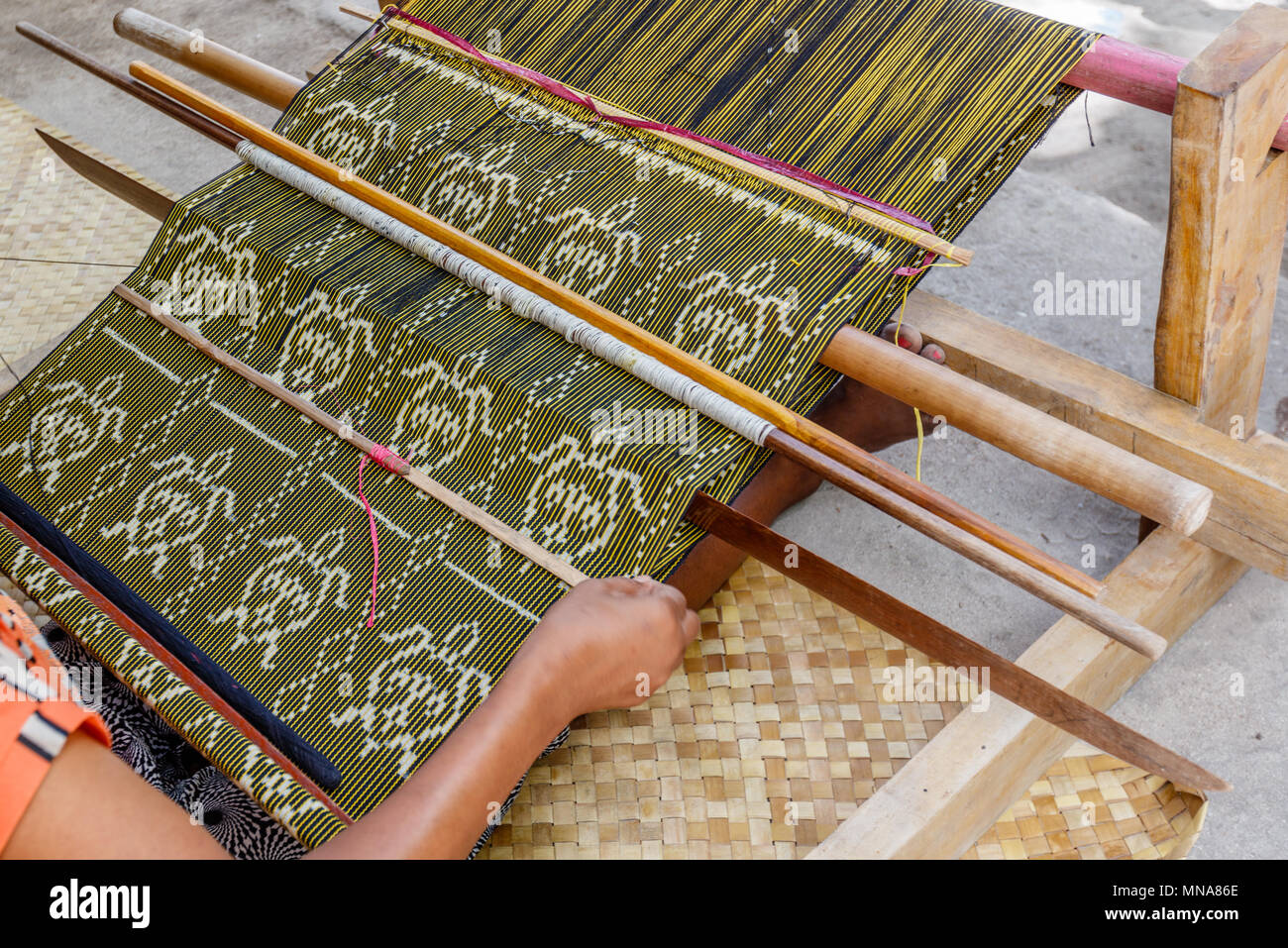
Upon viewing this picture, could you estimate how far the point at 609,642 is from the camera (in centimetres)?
142

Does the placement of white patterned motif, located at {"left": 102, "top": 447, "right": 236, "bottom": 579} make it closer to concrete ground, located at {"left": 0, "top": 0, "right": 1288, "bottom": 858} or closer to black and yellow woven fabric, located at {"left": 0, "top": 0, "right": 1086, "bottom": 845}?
black and yellow woven fabric, located at {"left": 0, "top": 0, "right": 1086, "bottom": 845}

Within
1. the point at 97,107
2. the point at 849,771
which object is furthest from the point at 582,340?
the point at 97,107

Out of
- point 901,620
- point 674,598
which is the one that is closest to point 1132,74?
point 901,620

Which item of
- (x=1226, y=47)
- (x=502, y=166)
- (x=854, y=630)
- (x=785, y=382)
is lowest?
(x=854, y=630)

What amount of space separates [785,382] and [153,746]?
1091mm

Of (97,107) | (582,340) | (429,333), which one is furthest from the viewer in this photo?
(97,107)

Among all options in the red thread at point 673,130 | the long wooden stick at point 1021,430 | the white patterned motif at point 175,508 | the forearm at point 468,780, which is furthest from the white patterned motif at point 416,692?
the red thread at point 673,130

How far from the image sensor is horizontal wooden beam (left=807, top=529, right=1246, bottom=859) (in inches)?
59.2

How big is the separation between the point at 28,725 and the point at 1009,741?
1.20 m

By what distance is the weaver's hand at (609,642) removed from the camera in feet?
4.49

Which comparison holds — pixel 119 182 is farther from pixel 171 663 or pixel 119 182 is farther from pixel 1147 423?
pixel 1147 423

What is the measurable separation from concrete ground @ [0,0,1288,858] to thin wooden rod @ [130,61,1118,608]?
681mm

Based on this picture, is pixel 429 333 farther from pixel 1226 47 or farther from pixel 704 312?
pixel 1226 47
